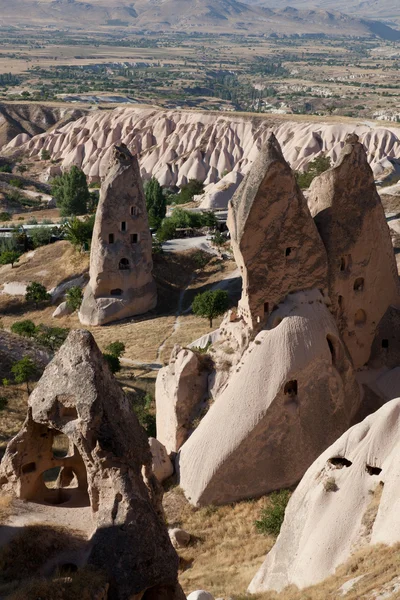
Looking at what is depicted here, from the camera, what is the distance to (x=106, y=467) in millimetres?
11883

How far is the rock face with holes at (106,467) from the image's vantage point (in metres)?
11.3

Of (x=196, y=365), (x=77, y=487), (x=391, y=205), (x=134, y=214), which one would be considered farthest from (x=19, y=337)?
(x=391, y=205)

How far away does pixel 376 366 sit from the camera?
22078mm

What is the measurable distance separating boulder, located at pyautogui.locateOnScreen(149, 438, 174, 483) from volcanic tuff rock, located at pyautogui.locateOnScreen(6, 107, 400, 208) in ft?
210

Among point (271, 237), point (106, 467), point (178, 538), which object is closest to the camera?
point (106, 467)

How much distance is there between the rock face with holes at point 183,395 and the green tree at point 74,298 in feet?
69.9

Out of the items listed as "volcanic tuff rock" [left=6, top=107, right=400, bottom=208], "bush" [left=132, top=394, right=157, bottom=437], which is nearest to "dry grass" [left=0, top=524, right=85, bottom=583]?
"bush" [left=132, top=394, right=157, bottom=437]

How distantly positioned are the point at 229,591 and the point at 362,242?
10.6 meters

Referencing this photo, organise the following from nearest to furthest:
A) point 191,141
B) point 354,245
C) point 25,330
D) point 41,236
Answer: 1. point 354,245
2. point 25,330
3. point 41,236
4. point 191,141

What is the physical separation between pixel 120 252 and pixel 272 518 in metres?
24.0

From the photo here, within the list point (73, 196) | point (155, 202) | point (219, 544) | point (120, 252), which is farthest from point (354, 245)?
point (73, 196)

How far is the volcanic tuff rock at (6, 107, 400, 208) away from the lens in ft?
297

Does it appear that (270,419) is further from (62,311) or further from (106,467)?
(62,311)

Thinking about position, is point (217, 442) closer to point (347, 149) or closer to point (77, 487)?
point (77, 487)
